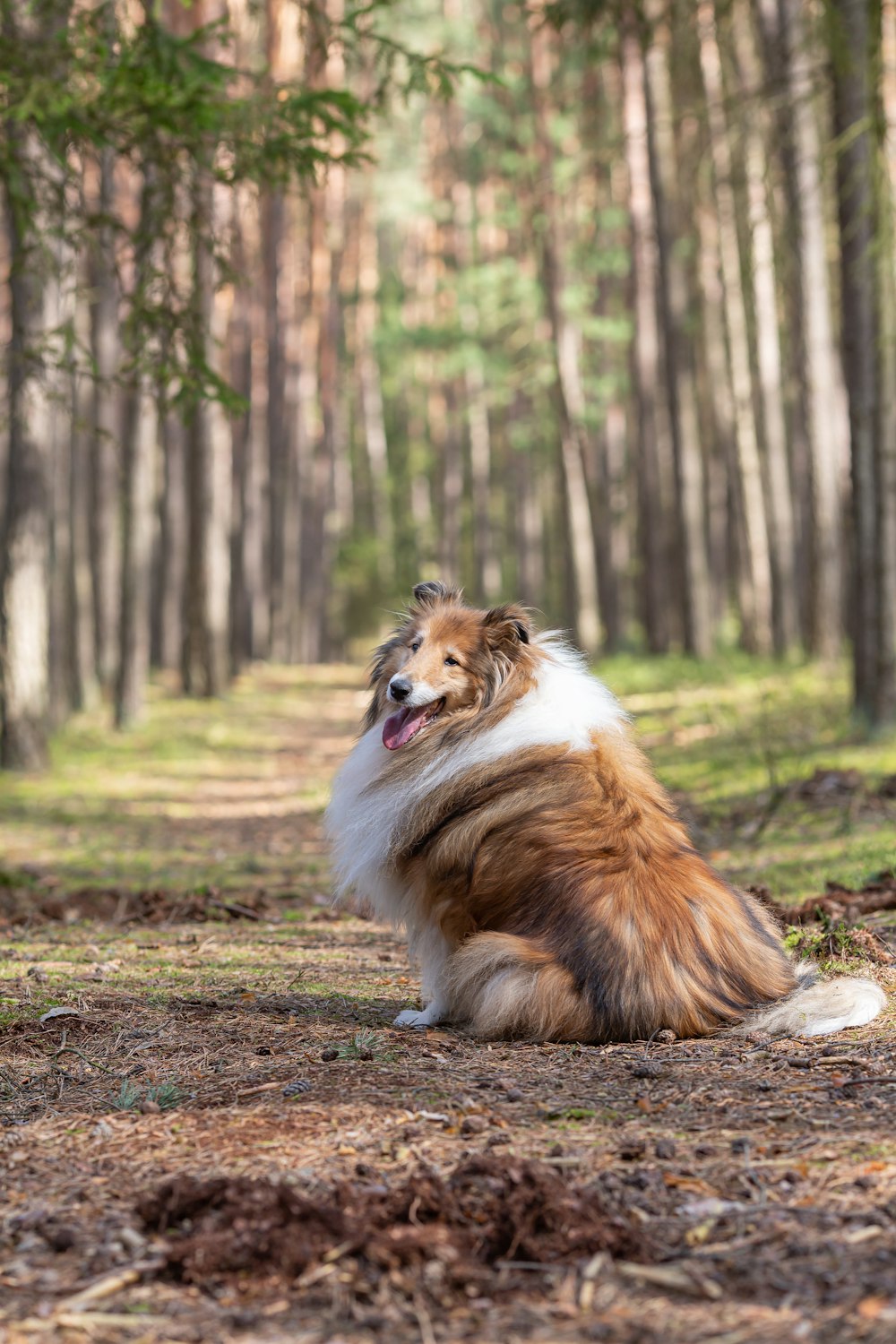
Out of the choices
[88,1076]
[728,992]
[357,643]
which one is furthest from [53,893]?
[357,643]

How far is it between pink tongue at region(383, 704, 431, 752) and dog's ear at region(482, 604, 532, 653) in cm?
40

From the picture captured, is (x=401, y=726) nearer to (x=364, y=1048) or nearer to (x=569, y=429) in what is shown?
(x=364, y=1048)

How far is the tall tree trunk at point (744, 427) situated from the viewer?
78.2 feet

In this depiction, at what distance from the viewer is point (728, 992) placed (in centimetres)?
507

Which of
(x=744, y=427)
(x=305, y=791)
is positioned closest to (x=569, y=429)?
(x=744, y=427)

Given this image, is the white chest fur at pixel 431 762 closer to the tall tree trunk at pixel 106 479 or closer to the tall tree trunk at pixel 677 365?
the tall tree trunk at pixel 106 479

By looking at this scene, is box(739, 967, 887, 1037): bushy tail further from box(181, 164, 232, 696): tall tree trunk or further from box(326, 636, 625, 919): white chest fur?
box(181, 164, 232, 696): tall tree trunk

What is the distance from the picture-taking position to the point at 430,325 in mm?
34188

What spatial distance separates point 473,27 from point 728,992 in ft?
118

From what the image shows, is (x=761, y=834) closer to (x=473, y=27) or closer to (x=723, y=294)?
(x=723, y=294)

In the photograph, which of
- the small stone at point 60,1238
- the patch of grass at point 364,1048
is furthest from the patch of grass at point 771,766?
the small stone at point 60,1238

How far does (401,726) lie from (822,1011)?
2011mm

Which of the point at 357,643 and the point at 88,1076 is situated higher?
the point at 357,643

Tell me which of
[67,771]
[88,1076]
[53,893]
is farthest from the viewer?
[67,771]
